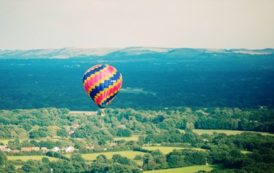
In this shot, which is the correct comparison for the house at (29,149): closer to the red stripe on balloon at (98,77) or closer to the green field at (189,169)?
the green field at (189,169)

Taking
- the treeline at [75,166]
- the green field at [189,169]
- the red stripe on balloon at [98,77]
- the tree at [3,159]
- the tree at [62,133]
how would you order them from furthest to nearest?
the tree at [62,133], the tree at [3,159], the green field at [189,169], the treeline at [75,166], the red stripe on balloon at [98,77]

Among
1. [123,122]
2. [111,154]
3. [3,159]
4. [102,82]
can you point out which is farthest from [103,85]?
[123,122]

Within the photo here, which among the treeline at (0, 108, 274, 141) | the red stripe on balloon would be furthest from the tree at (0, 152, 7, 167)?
the red stripe on balloon

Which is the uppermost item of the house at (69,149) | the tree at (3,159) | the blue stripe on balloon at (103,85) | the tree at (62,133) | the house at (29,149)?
the blue stripe on balloon at (103,85)

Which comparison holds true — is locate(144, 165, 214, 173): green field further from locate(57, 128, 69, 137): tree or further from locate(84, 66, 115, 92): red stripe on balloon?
locate(57, 128, 69, 137): tree

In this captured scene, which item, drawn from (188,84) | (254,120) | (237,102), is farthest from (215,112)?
(188,84)

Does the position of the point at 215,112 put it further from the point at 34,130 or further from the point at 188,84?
the point at 188,84

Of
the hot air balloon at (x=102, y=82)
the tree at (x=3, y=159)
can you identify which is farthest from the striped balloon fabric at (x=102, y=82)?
the tree at (x=3, y=159)

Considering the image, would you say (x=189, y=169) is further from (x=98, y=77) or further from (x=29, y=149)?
(x=29, y=149)
